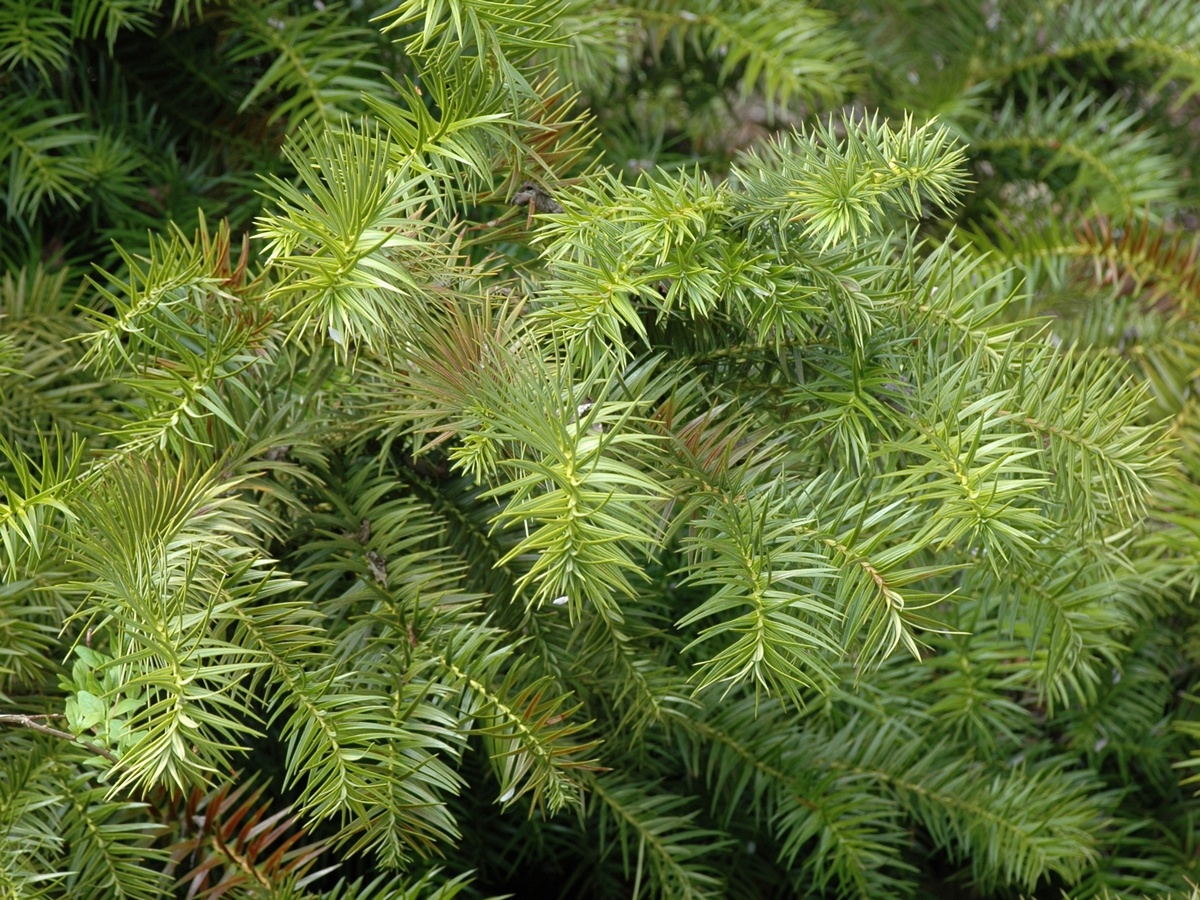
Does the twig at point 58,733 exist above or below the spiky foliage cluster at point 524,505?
below

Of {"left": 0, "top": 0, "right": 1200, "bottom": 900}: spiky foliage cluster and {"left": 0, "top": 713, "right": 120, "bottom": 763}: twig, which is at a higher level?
{"left": 0, "top": 0, "right": 1200, "bottom": 900}: spiky foliage cluster

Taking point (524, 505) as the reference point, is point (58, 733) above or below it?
below

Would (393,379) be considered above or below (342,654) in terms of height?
above

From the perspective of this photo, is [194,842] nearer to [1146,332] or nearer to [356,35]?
[356,35]

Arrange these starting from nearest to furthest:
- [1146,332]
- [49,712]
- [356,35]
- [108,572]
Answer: [108,572], [49,712], [356,35], [1146,332]

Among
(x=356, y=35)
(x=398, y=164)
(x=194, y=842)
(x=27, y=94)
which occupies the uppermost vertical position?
(x=398, y=164)

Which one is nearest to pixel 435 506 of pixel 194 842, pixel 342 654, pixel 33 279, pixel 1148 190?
pixel 342 654

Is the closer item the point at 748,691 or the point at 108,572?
the point at 108,572

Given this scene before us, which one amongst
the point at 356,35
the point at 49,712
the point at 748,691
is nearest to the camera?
the point at 49,712
